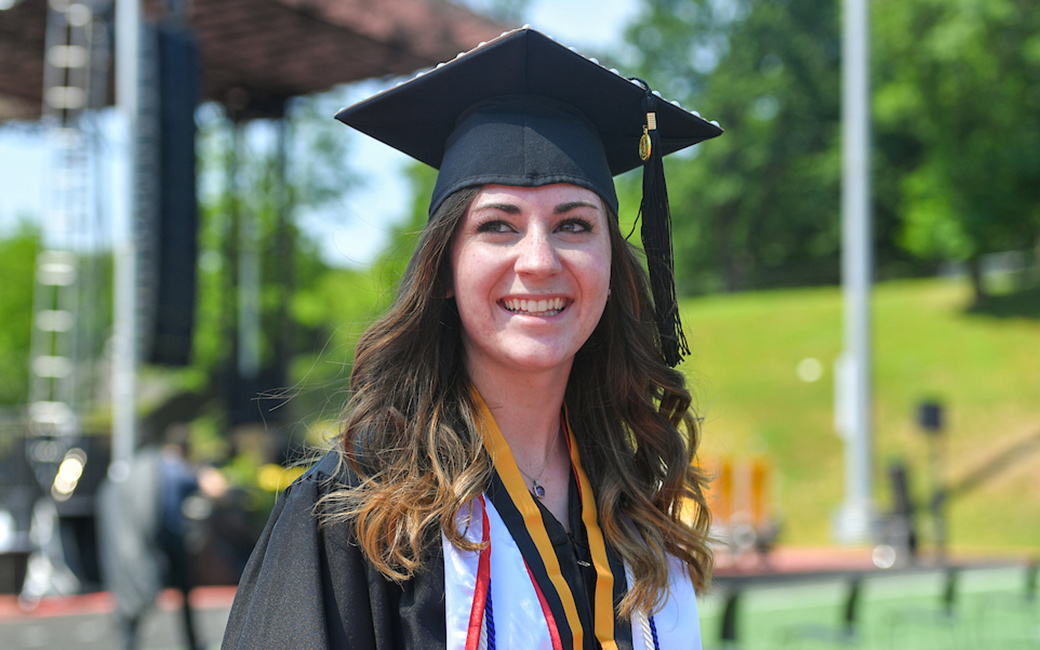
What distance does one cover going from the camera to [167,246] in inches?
365

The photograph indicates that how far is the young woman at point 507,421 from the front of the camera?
1461 millimetres

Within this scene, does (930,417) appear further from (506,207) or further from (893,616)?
(506,207)

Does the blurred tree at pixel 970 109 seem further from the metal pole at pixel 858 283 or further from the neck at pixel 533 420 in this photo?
the neck at pixel 533 420

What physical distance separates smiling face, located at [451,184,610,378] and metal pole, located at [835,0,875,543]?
12049 mm

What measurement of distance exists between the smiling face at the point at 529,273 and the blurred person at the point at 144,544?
6.04 m

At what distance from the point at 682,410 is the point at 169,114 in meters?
8.72

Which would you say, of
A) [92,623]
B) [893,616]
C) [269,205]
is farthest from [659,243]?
[269,205]

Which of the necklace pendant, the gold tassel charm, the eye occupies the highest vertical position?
the gold tassel charm

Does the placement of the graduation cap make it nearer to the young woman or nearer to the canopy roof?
the young woman

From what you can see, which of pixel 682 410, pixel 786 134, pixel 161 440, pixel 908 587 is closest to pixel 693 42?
pixel 786 134

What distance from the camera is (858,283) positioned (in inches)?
513

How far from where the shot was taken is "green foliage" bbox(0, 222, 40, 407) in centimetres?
3984

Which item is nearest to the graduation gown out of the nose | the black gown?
the black gown

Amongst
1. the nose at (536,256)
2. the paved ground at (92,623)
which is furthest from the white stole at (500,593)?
the paved ground at (92,623)
